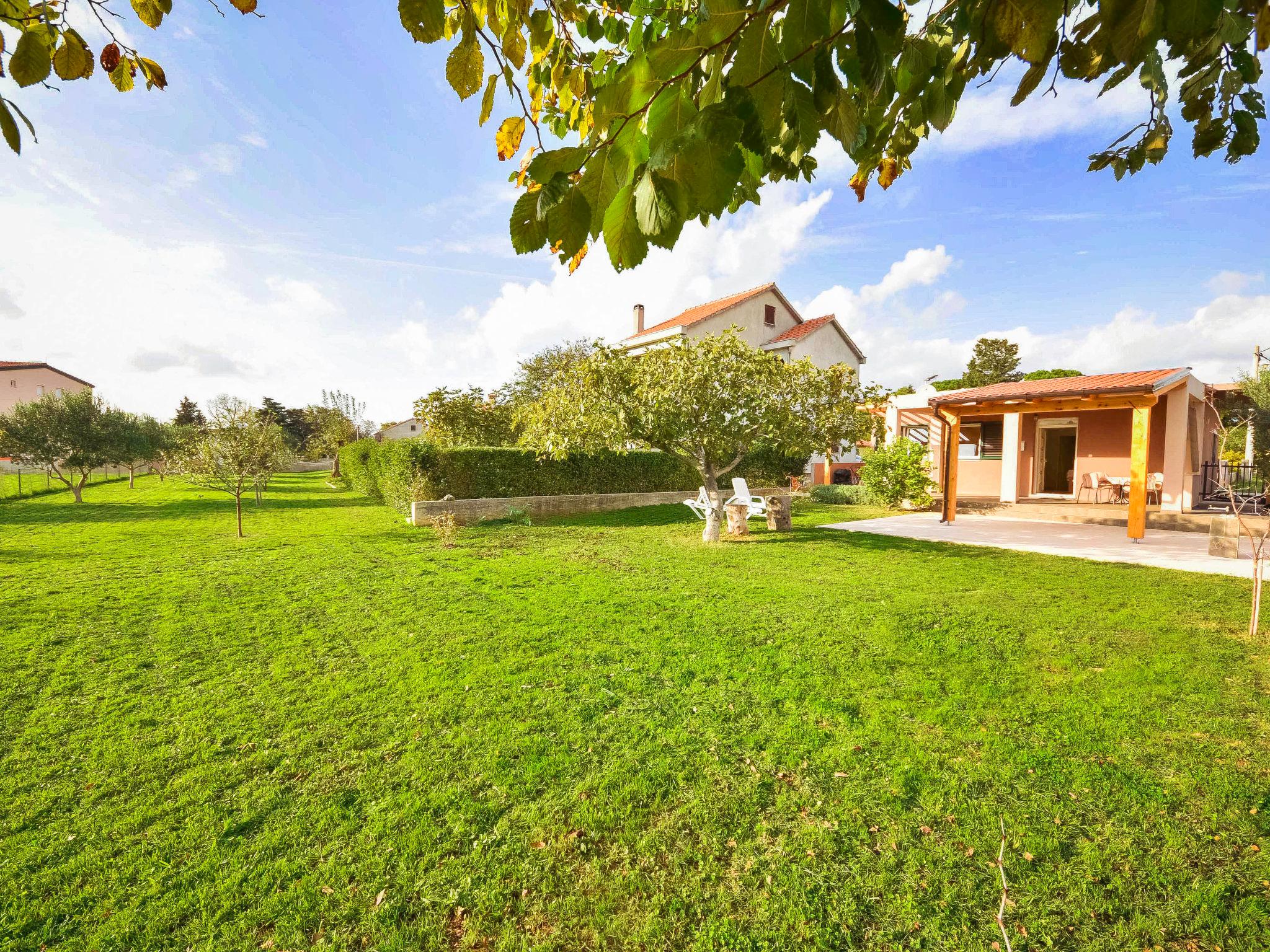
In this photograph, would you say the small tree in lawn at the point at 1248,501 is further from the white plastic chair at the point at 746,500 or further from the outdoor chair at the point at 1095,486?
the white plastic chair at the point at 746,500

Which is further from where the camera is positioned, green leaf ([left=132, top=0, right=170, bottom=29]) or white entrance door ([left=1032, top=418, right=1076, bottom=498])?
white entrance door ([left=1032, top=418, right=1076, bottom=498])

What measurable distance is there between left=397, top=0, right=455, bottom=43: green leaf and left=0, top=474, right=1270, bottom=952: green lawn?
9.81 ft

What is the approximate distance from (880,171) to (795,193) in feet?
2.81

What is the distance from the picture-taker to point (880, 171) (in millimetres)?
2936

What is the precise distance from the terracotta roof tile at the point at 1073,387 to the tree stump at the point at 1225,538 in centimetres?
301

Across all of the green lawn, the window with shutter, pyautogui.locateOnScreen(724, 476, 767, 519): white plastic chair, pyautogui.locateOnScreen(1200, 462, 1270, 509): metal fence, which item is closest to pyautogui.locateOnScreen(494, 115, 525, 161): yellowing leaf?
the green lawn

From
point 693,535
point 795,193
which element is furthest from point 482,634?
point 693,535

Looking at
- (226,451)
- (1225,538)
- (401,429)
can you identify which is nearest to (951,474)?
(1225,538)

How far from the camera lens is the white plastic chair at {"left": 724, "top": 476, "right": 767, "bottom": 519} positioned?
A: 37.6 ft

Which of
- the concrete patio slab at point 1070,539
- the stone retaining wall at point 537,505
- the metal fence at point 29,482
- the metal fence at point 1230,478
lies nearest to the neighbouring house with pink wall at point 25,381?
the metal fence at point 29,482

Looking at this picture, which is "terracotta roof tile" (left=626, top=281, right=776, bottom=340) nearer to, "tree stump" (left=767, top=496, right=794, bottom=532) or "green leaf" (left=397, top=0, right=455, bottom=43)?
"tree stump" (left=767, top=496, right=794, bottom=532)

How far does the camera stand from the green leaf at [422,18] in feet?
4.60

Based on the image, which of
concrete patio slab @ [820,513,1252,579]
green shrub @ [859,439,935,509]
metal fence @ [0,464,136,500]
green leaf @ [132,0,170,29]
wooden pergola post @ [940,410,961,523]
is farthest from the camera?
metal fence @ [0,464,136,500]

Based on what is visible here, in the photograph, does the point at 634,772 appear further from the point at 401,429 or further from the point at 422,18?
the point at 401,429
